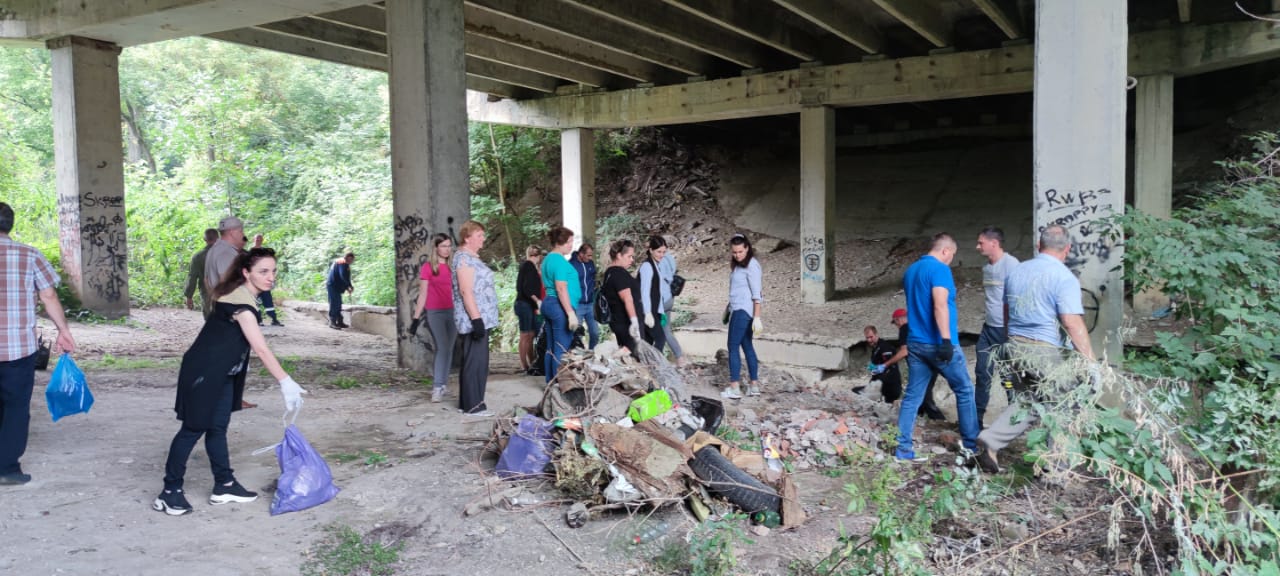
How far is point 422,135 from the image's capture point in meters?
9.72

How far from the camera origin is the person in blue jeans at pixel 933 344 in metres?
6.06

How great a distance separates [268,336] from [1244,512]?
13686mm

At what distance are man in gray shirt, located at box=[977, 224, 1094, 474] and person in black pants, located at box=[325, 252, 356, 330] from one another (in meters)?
13.4

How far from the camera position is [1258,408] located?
165 inches

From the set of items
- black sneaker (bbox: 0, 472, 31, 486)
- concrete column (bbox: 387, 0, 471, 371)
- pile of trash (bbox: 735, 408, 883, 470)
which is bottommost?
pile of trash (bbox: 735, 408, 883, 470)

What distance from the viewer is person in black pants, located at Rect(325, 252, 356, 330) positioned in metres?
16.4

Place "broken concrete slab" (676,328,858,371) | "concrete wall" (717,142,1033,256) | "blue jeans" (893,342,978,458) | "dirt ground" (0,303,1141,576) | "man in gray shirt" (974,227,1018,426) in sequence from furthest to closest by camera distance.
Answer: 1. "concrete wall" (717,142,1033,256)
2. "broken concrete slab" (676,328,858,371)
3. "man in gray shirt" (974,227,1018,426)
4. "blue jeans" (893,342,978,458)
5. "dirt ground" (0,303,1141,576)

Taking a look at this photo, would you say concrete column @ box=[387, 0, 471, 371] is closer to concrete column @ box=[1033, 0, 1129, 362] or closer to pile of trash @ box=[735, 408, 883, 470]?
pile of trash @ box=[735, 408, 883, 470]

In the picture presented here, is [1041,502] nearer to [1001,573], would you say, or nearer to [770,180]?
[1001,573]

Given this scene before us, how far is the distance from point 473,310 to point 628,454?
2.35 meters

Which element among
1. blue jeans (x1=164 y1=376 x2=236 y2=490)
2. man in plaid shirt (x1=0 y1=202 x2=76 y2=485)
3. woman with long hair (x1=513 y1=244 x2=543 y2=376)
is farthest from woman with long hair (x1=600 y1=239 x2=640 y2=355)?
man in plaid shirt (x1=0 y1=202 x2=76 y2=485)

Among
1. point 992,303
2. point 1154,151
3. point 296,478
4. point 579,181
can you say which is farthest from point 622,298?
point 579,181

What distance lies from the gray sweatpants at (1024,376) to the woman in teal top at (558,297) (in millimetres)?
3884

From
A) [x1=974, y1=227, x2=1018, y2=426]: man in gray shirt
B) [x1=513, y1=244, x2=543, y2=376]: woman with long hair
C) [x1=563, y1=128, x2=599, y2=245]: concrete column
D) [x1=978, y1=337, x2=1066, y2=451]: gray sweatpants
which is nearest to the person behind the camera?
[x1=978, y1=337, x2=1066, y2=451]: gray sweatpants
